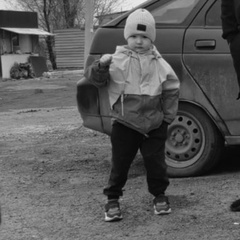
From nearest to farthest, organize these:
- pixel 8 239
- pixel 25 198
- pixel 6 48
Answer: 1. pixel 8 239
2. pixel 25 198
3. pixel 6 48

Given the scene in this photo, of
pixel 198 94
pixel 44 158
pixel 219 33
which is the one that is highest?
pixel 219 33

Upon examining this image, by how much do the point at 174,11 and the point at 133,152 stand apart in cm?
168

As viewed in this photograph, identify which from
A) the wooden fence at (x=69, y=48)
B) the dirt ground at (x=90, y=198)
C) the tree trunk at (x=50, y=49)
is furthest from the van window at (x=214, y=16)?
the tree trunk at (x=50, y=49)

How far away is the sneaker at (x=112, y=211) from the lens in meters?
3.90

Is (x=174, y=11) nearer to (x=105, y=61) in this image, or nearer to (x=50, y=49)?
(x=105, y=61)

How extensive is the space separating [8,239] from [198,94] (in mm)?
2073

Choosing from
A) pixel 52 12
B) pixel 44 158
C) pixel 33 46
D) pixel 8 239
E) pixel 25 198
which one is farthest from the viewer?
pixel 52 12

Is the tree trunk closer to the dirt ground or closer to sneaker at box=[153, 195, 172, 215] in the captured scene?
the dirt ground

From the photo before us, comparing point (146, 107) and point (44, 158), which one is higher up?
point (146, 107)

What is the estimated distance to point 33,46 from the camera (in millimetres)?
33844

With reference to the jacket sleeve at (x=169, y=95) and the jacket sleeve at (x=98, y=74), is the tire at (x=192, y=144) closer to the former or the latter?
the jacket sleeve at (x=169, y=95)

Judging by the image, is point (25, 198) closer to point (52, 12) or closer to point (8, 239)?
point (8, 239)

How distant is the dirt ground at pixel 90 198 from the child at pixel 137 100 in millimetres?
206

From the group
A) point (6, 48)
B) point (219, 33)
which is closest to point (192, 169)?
point (219, 33)
